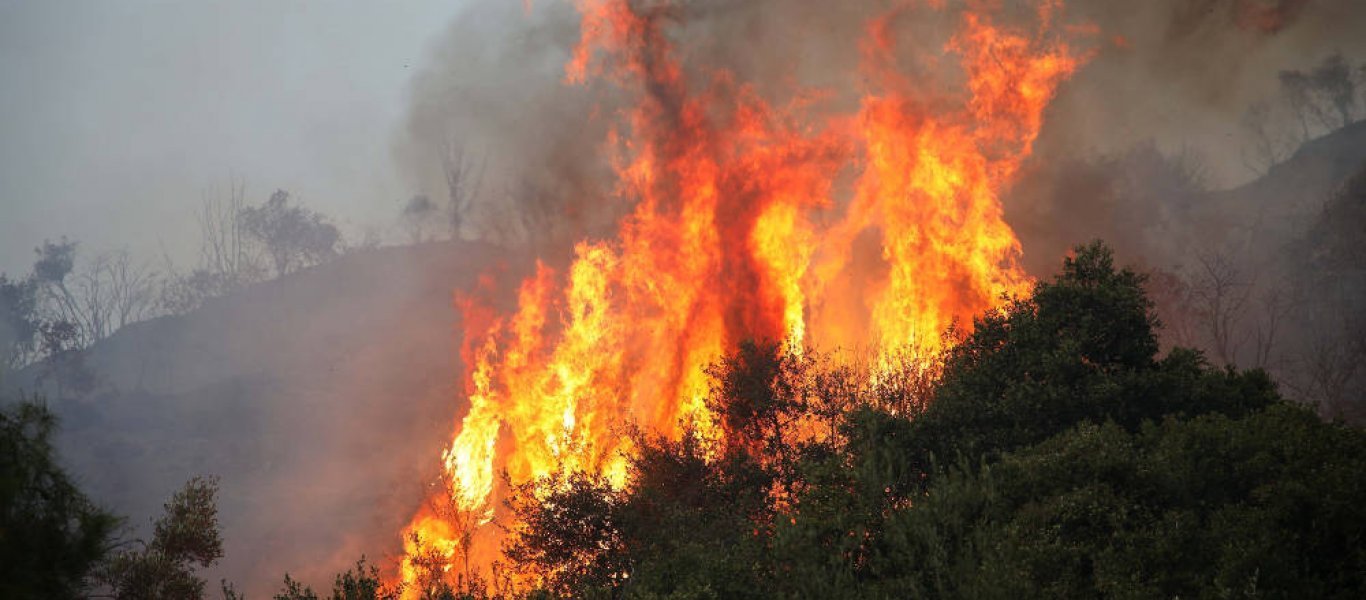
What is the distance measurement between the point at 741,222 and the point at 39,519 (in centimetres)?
3142

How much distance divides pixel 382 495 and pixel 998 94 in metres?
66.1

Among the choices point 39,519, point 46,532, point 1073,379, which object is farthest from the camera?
point 1073,379

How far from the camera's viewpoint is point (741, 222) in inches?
1732

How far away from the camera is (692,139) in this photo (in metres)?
45.6

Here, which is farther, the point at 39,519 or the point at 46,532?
the point at 39,519

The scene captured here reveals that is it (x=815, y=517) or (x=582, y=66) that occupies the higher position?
(x=582, y=66)

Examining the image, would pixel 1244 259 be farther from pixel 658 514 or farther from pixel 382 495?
pixel 382 495

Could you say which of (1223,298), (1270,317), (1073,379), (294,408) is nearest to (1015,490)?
(1073,379)

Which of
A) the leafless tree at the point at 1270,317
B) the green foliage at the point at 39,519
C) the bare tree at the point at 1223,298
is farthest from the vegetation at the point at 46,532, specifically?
the leafless tree at the point at 1270,317

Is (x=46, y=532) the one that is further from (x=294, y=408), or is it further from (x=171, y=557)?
(x=294, y=408)

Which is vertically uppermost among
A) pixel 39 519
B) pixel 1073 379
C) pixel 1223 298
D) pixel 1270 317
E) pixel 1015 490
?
pixel 1223 298

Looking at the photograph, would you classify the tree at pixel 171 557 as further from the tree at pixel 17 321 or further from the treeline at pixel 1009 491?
the tree at pixel 17 321

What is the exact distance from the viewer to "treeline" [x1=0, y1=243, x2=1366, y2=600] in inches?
667

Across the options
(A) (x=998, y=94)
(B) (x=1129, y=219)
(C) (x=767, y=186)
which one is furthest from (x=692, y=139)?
(B) (x=1129, y=219)
